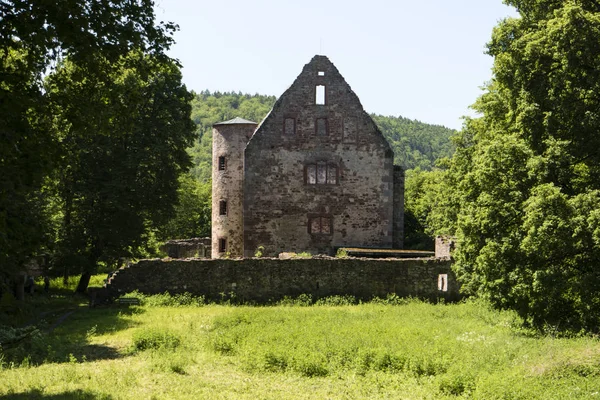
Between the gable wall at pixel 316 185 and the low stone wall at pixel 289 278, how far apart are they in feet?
34.2

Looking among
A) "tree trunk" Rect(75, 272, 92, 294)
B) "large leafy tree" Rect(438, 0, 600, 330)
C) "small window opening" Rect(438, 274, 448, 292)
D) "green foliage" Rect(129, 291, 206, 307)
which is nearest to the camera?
"large leafy tree" Rect(438, 0, 600, 330)

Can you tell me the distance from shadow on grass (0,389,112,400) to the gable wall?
2440 cm

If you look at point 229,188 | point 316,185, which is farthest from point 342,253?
point 229,188

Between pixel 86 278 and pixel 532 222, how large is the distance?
77.0 feet

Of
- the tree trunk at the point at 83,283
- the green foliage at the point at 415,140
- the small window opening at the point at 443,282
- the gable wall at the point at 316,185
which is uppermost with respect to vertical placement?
the green foliage at the point at 415,140

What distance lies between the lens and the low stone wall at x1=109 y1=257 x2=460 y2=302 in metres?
25.4

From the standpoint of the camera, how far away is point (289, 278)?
25.6 metres

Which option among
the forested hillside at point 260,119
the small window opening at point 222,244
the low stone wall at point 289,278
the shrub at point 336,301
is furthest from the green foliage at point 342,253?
the forested hillside at point 260,119

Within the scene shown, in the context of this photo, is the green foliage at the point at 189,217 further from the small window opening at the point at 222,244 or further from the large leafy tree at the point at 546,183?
the large leafy tree at the point at 546,183

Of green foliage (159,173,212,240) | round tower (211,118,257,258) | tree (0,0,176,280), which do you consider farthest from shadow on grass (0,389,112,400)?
green foliage (159,173,212,240)

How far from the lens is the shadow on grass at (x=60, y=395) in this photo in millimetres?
11406

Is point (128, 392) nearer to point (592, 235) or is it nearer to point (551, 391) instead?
point (551, 391)

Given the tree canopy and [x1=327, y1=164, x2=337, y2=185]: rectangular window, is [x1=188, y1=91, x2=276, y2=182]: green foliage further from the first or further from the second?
the tree canopy

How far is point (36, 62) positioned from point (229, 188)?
26589mm
